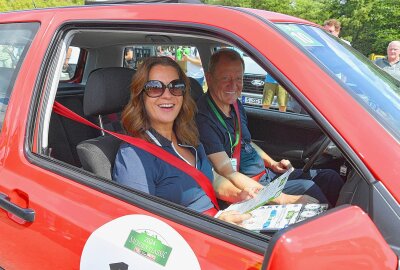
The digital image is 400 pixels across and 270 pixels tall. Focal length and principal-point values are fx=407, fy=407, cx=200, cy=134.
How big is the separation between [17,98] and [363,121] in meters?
1.35

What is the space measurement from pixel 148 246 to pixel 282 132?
2203 millimetres

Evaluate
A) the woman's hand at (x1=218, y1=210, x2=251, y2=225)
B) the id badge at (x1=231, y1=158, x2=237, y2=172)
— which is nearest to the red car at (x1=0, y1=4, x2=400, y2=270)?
the woman's hand at (x1=218, y1=210, x2=251, y2=225)

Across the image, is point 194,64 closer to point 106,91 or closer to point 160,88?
point 106,91

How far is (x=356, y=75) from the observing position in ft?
4.64

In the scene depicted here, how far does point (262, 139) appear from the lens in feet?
11.0

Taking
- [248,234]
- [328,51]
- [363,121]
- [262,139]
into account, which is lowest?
[262,139]

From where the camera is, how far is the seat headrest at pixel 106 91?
2117 mm

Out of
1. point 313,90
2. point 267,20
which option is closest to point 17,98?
point 267,20

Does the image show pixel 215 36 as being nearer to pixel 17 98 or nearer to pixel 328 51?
pixel 328 51

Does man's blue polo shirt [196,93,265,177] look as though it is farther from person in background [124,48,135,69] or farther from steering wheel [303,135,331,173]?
person in background [124,48,135,69]

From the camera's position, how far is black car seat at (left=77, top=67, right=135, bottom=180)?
1802 millimetres

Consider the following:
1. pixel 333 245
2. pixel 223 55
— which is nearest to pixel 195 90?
pixel 223 55

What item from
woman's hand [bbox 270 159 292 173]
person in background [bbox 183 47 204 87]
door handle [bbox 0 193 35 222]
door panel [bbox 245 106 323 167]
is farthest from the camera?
person in background [bbox 183 47 204 87]

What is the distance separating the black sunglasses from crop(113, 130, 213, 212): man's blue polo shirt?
11.7 inches
